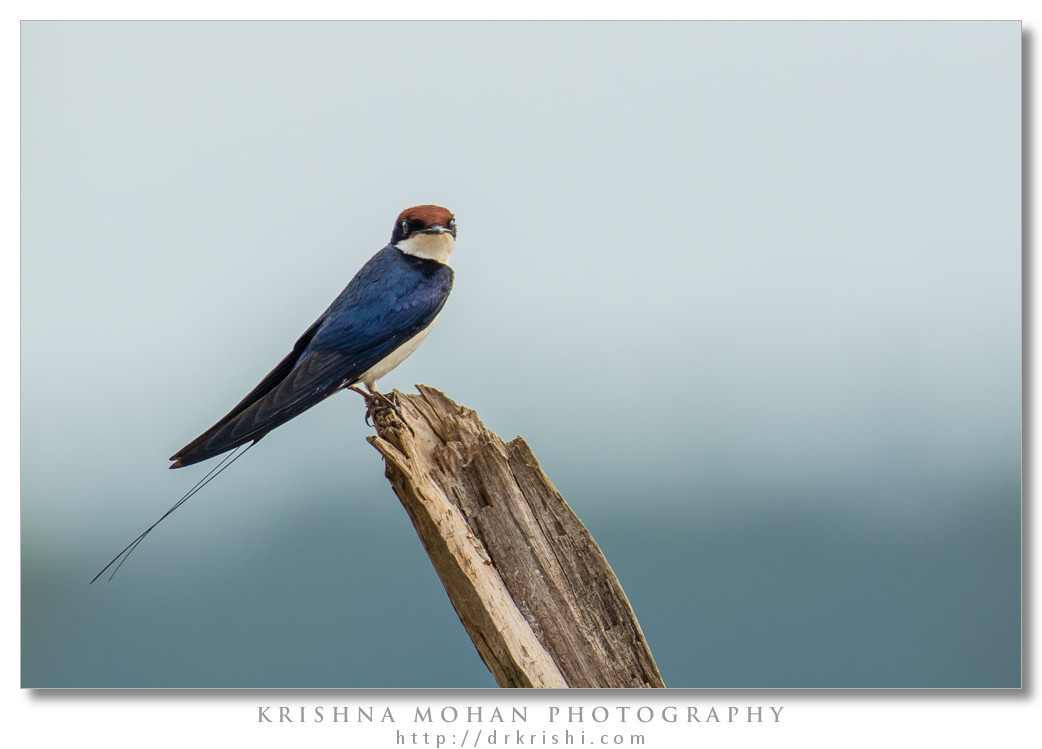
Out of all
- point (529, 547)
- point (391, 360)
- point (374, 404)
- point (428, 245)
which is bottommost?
point (529, 547)

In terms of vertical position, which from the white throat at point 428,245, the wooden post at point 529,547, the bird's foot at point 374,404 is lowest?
the wooden post at point 529,547

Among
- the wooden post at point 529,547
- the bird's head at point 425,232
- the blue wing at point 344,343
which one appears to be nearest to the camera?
the wooden post at point 529,547

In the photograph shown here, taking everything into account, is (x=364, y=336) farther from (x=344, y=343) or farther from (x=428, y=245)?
(x=428, y=245)

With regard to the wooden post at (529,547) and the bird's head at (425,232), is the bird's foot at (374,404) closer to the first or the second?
the wooden post at (529,547)

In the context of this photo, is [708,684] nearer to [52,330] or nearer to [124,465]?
[124,465]

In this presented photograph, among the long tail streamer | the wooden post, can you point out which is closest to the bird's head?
the wooden post

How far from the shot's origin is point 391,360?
2852 millimetres

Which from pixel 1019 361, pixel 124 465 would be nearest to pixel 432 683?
pixel 124 465

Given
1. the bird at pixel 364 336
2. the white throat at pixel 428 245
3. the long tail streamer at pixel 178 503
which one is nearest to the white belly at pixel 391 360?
the bird at pixel 364 336

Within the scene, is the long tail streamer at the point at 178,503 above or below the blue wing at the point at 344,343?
below

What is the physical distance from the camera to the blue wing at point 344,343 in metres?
2.73

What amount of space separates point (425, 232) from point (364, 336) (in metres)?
0.34

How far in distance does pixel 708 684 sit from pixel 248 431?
148cm

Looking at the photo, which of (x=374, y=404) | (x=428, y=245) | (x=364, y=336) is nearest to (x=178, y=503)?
(x=374, y=404)
